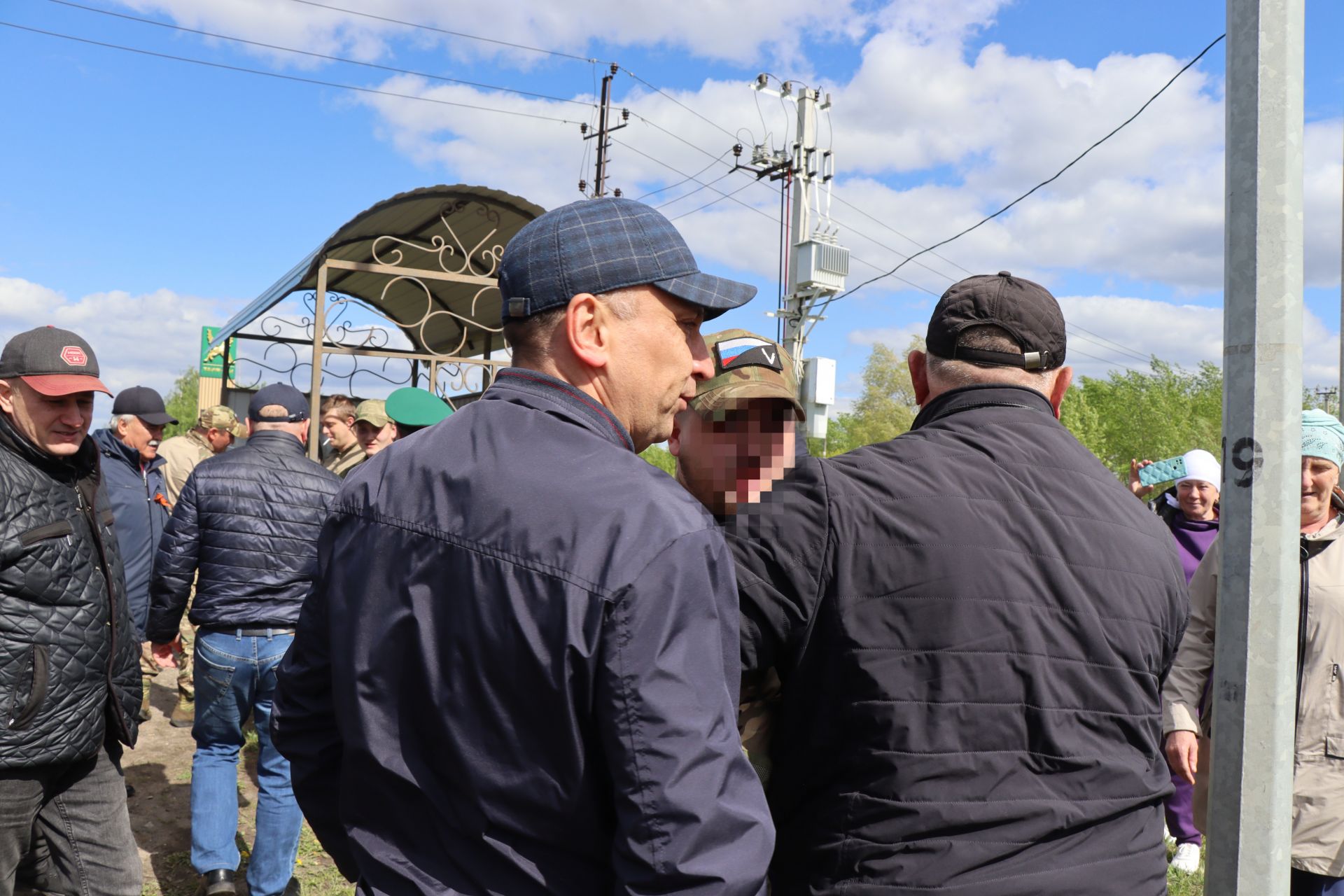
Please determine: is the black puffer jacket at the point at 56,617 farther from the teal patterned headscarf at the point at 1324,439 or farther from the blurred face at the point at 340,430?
the teal patterned headscarf at the point at 1324,439

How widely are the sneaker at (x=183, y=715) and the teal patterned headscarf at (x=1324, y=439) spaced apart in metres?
6.09

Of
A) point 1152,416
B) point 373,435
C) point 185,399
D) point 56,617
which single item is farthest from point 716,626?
point 185,399

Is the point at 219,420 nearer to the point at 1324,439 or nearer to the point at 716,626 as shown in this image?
the point at 1324,439

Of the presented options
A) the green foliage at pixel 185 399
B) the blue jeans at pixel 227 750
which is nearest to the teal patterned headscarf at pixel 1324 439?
the blue jeans at pixel 227 750

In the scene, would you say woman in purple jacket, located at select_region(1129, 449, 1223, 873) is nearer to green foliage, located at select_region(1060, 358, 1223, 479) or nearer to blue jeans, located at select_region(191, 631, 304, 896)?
blue jeans, located at select_region(191, 631, 304, 896)

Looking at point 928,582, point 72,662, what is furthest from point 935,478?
point 72,662

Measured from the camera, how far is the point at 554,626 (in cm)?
117

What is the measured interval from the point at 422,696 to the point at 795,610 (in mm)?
566

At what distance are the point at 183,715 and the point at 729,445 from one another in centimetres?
574

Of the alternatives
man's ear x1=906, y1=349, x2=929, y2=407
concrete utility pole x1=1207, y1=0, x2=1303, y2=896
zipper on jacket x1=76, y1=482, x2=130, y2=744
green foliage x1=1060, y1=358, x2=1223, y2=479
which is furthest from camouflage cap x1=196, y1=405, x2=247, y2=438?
green foliage x1=1060, y1=358, x2=1223, y2=479

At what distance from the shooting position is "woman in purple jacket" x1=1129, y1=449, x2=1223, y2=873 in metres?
4.74

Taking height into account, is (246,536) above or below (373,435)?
below

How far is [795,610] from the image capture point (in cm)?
152

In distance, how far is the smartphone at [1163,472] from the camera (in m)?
5.02
